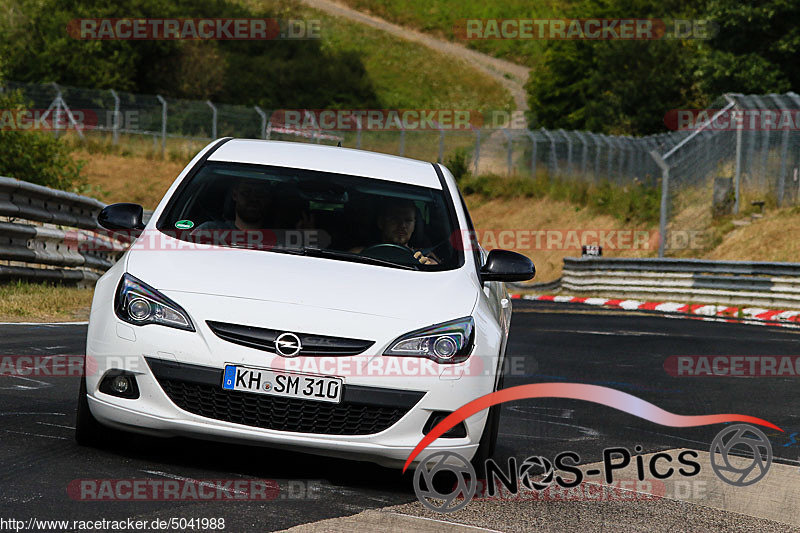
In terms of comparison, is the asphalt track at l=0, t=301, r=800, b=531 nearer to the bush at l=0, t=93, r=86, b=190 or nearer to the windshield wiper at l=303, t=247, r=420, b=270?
the windshield wiper at l=303, t=247, r=420, b=270

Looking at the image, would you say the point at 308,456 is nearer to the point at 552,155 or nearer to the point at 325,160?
the point at 325,160

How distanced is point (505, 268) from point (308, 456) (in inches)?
56.2

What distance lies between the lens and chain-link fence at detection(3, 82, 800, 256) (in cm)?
2944

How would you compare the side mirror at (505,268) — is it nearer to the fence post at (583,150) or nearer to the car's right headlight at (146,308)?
the car's right headlight at (146,308)

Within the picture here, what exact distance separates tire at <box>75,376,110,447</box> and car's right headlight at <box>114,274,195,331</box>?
17.2 inches

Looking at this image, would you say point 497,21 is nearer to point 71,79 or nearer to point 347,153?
point 71,79

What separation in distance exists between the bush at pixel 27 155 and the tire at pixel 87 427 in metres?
15.2

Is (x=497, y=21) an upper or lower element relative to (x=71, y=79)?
upper

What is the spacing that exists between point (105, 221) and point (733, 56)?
3710 cm

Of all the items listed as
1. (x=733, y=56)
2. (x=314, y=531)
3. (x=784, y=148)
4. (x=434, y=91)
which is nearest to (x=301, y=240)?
(x=314, y=531)

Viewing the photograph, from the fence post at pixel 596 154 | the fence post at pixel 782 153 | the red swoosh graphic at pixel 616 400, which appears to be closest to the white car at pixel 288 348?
the red swoosh graphic at pixel 616 400

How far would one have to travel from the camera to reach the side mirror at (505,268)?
6469 mm

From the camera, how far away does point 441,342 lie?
5.50m

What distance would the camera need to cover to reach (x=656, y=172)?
121 feet
